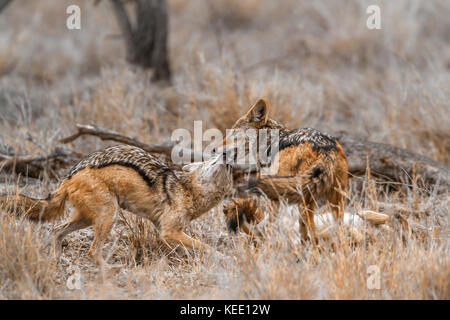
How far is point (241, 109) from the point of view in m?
8.19

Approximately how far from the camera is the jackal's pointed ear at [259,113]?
4820 mm

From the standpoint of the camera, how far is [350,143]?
262 inches

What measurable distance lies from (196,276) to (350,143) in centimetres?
293

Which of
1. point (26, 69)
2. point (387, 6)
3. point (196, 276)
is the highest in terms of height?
point (387, 6)

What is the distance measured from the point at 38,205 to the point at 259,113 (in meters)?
1.95

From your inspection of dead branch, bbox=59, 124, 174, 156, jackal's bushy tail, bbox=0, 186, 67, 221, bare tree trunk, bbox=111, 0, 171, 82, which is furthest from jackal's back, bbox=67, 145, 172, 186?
bare tree trunk, bbox=111, 0, 171, 82

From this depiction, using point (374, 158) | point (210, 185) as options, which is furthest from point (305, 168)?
point (374, 158)

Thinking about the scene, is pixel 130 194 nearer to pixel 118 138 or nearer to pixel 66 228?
pixel 66 228

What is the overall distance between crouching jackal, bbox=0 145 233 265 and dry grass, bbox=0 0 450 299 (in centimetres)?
24

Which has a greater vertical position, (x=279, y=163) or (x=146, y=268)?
(x=279, y=163)

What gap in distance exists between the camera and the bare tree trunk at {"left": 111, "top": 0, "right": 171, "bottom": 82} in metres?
10.9
